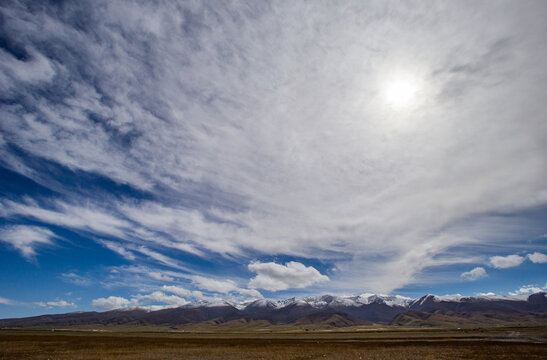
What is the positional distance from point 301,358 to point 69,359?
104ft

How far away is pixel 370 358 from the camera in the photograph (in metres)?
37.1

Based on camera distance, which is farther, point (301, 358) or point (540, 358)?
point (301, 358)

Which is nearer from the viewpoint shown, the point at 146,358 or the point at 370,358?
the point at 370,358

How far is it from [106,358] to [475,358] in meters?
49.9

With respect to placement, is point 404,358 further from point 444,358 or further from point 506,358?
point 506,358

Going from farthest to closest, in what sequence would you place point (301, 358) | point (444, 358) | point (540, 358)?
point (301, 358)
point (444, 358)
point (540, 358)

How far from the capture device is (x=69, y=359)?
37000 millimetres

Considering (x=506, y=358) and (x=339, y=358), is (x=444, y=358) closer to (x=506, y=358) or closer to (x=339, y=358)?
(x=506, y=358)

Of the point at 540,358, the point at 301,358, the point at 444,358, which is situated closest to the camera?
the point at 540,358

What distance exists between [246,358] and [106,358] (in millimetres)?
19987

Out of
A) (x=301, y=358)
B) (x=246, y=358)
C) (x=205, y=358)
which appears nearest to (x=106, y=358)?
(x=205, y=358)

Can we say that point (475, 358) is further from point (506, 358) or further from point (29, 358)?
point (29, 358)

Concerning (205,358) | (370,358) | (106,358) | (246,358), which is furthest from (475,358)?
(106,358)

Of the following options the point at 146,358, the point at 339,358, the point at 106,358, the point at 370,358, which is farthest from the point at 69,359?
the point at 370,358
